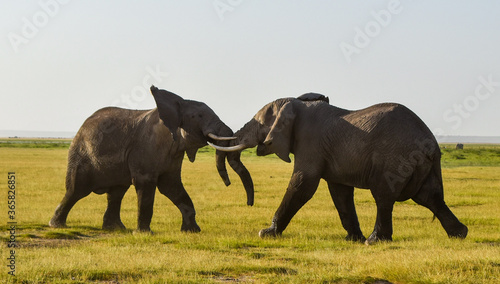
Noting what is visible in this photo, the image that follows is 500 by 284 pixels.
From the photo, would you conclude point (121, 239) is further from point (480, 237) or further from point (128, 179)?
point (480, 237)

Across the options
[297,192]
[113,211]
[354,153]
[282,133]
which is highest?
[282,133]

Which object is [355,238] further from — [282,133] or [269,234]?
[282,133]

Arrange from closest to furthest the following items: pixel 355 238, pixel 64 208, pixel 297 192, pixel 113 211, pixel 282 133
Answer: pixel 297 192
pixel 282 133
pixel 355 238
pixel 64 208
pixel 113 211

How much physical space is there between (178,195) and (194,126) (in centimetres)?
158

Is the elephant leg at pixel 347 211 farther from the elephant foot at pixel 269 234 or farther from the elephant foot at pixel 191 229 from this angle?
the elephant foot at pixel 191 229

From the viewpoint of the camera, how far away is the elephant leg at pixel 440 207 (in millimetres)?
11786

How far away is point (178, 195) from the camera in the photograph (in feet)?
44.4

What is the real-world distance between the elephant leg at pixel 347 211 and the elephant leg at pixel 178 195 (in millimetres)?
2935

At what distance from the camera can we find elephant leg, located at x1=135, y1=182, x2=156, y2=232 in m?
12.9

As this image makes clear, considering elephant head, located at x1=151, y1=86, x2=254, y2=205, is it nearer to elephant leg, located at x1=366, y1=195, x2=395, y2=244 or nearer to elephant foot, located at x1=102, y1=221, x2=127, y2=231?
elephant leg, located at x1=366, y1=195, x2=395, y2=244

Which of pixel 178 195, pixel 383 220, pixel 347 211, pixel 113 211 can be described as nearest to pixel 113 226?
pixel 113 211

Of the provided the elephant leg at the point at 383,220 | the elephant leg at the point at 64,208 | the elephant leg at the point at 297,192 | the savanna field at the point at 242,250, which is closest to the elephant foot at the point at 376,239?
the elephant leg at the point at 383,220

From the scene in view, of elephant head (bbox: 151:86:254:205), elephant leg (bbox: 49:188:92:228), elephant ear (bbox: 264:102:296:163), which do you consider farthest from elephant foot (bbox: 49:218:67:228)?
elephant ear (bbox: 264:102:296:163)

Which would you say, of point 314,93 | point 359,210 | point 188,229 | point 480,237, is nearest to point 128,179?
point 188,229
